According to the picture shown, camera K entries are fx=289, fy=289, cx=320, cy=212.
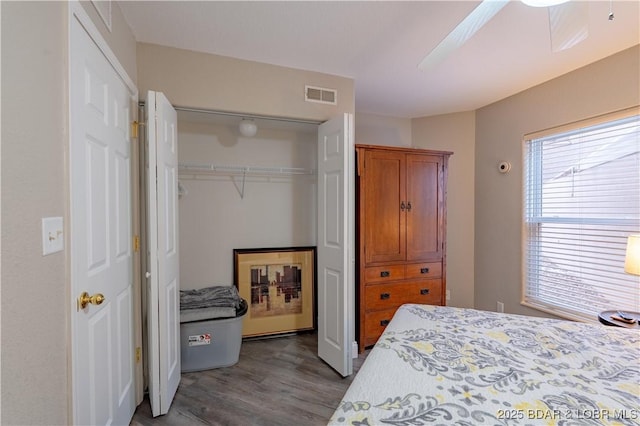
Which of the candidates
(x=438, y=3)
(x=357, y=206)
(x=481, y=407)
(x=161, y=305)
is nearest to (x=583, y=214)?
(x=357, y=206)

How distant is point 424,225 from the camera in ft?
9.55

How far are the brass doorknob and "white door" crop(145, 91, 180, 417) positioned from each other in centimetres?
49

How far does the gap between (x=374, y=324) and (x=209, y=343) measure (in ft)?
4.85

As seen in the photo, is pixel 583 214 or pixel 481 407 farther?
pixel 583 214

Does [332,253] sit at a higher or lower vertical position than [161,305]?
higher

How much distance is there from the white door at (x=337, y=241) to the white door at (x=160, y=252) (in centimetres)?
120

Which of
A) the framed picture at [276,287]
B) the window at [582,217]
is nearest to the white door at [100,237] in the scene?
the framed picture at [276,287]

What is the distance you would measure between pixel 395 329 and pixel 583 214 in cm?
221

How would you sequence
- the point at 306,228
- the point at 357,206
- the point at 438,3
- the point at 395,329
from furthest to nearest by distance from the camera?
the point at 306,228 → the point at 357,206 → the point at 438,3 → the point at 395,329

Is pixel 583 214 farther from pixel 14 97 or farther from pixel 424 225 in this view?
pixel 14 97

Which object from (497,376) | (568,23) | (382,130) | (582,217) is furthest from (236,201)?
(582,217)

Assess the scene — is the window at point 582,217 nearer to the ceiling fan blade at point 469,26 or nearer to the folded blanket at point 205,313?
the ceiling fan blade at point 469,26

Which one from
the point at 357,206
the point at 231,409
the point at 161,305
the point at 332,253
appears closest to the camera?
the point at 161,305

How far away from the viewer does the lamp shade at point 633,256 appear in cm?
188
